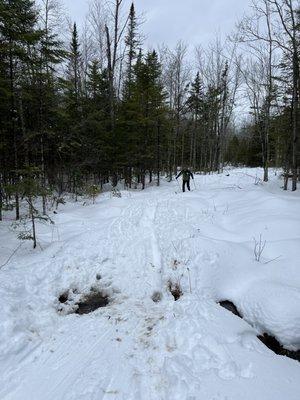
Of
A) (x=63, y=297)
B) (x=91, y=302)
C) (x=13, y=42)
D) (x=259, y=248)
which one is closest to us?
(x=91, y=302)

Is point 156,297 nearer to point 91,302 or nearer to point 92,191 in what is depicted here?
point 91,302

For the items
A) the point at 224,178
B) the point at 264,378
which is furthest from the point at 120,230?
the point at 224,178

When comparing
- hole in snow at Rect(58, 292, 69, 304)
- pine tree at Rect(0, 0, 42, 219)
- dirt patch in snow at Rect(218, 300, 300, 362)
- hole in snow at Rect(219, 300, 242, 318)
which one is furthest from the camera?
pine tree at Rect(0, 0, 42, 219)

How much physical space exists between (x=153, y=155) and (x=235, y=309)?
19932mm

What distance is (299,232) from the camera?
26.2 ft

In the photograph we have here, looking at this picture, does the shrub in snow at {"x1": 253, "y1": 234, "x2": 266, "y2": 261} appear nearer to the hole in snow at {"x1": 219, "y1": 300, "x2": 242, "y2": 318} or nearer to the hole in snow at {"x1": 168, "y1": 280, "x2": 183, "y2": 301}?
the hole in snow at {"x1": 219, "y1": 300, "x2": 242, "y2": 318}

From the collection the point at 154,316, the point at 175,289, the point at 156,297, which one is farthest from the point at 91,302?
the point at 175,289

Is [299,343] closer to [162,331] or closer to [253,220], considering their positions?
[162,331]

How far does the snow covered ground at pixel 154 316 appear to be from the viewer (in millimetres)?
3795

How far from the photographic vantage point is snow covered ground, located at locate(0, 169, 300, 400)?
3.79 meters

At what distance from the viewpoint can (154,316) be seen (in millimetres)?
5363

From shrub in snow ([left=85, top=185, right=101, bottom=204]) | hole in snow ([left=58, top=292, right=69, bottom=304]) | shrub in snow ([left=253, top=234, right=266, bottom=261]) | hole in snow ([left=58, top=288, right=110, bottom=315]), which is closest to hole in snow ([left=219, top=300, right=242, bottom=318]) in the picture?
shrub in snow ([left=253, top=234, right=266, bottom=261])

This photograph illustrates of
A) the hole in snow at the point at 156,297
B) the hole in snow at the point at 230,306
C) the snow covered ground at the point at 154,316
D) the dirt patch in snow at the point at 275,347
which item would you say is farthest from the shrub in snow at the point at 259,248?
the hole in snow at the point at 156,297

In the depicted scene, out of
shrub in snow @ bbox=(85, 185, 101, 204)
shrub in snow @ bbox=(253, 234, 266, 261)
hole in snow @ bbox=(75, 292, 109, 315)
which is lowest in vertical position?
hole in snow @ bbox=(75, 292, 109, 315)
